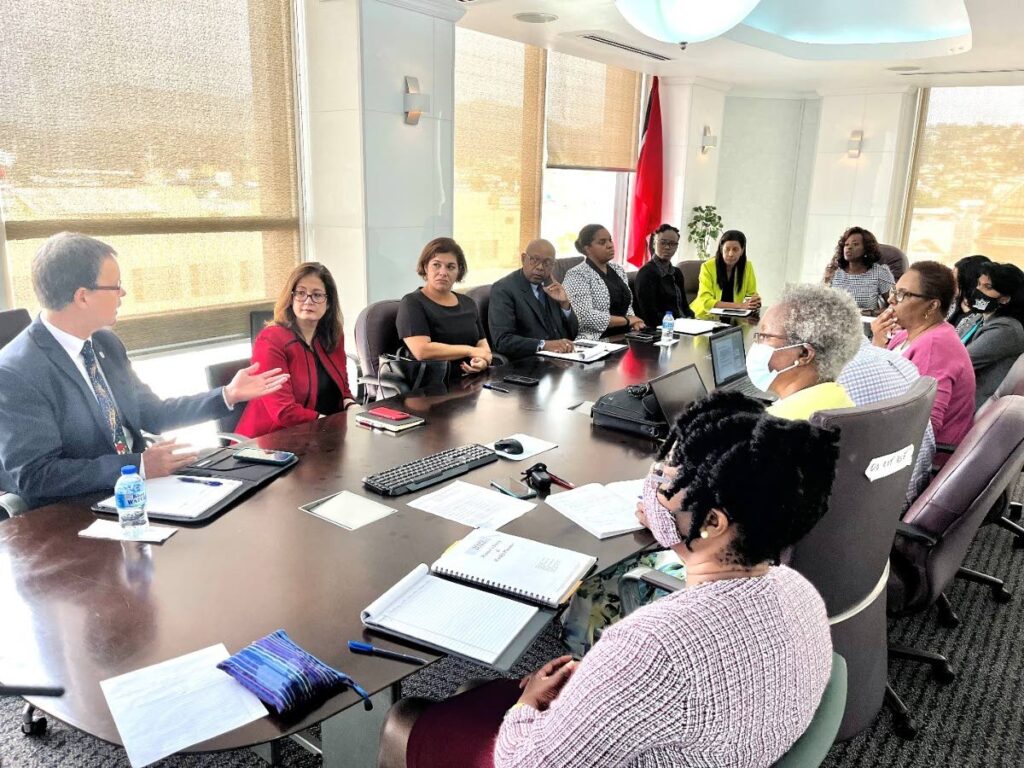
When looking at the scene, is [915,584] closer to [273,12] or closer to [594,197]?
[273,12]

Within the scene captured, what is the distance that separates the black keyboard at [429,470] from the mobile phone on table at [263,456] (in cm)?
27

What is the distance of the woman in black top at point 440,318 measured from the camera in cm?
354

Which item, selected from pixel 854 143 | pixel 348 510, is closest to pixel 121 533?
pixel 348 510

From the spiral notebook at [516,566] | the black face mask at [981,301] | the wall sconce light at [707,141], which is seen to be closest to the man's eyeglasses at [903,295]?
the black face mask at [981,301]

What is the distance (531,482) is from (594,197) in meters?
5.95

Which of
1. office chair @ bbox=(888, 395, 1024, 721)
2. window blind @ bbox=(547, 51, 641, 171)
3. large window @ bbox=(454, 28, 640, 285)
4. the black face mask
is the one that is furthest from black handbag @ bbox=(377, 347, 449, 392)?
window blind @ bbox=(547, 51, 641, 171)

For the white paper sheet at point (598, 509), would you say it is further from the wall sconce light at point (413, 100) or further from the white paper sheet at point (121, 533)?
the wall sconce light at point (413, 100)

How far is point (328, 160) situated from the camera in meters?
4.64

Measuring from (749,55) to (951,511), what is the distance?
501 cm

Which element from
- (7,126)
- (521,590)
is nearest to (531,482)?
(521,590)

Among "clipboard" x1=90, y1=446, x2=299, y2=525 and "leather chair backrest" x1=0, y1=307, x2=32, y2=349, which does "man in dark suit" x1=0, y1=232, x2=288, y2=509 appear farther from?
"leather chair backrest" x1=0, y1=307, x2=32, y2=349

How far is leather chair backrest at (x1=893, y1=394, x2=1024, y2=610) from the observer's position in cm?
218

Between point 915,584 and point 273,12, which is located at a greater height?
point 273,12

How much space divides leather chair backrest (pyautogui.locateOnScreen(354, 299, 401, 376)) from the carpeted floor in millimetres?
A: 1637
